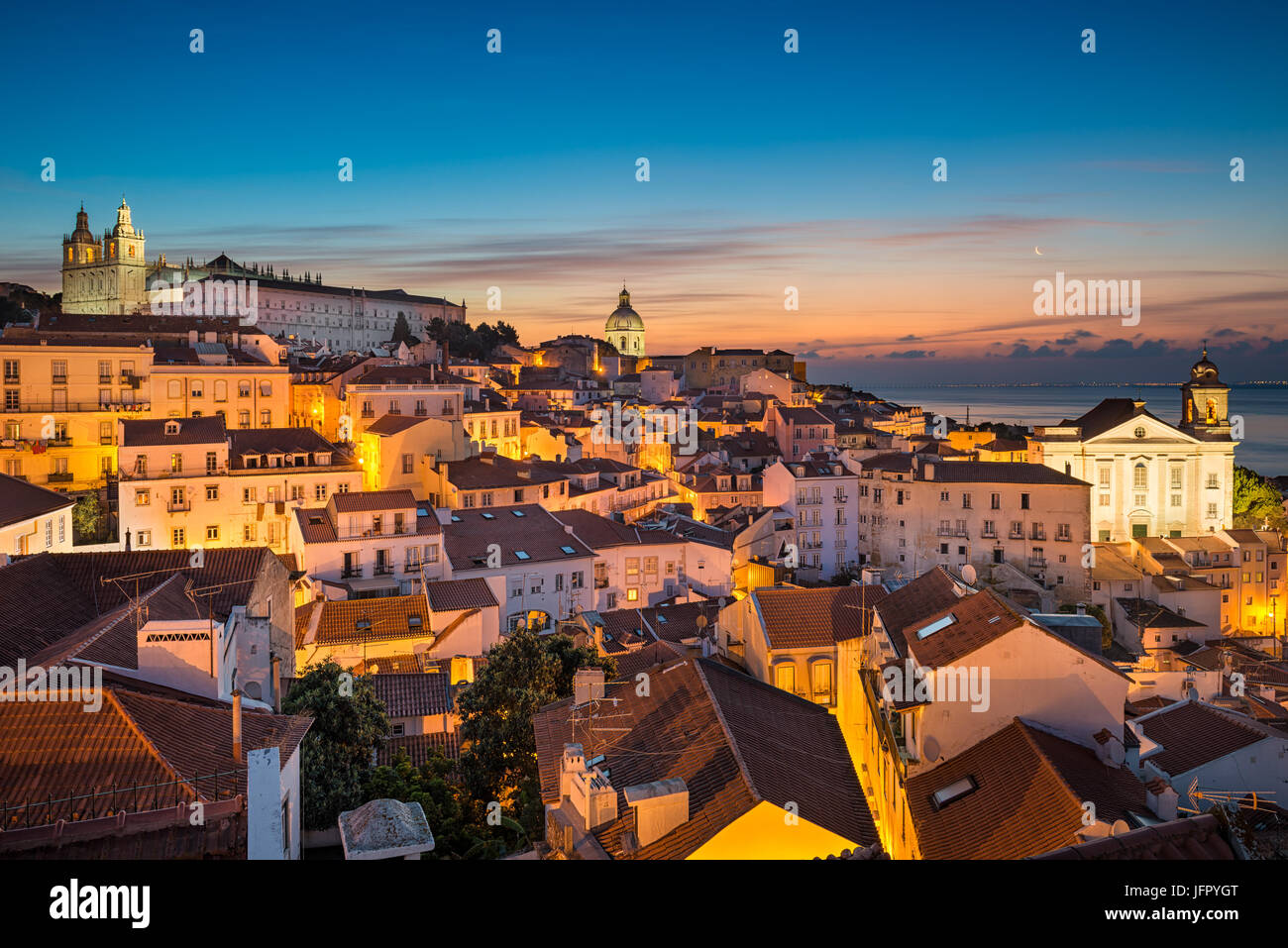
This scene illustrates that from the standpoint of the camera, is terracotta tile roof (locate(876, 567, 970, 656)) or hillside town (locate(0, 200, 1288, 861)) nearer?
hillside town (locate(0, 200, 1288, 861))

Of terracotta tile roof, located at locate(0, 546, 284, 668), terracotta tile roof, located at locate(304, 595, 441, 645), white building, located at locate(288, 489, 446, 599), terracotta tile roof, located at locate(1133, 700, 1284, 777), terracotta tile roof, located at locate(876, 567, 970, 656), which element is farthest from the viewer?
white building, located at locate(288, 489, 446, 599)

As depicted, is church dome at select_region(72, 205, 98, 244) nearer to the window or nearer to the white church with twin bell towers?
the white church with twin bell towers

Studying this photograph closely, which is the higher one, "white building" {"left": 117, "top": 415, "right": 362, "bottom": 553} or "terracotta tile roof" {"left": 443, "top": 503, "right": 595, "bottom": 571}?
"white building" {"left": 117, "top": 415, "right": 362, "bottom": 553}

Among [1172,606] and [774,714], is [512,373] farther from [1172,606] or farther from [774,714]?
[774,714]

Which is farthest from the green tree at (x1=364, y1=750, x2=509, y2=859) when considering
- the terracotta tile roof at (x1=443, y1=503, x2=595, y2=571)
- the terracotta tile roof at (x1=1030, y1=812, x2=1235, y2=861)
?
the terracotta tile roof at (x1=443, y1=503, x2=595, y2=571)

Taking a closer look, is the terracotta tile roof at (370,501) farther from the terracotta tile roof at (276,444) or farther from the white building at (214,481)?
the terracotta tile roof at (276,444)

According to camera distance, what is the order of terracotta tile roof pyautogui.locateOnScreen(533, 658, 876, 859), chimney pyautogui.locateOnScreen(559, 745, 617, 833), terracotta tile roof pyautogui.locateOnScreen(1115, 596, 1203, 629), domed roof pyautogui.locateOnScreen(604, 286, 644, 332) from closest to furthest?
terracotta tile roof pyautogui.locateOnScreen(533, 658, 876, 859), chimney pyautogui.locateOnScreen(559, 745, 617, 833), terracotta tile roof pyautogui.locateOnScreen(1115, 596, 1203, 629), domed roof pyautogui.locateOnScreen(604, 286, 644, 332)

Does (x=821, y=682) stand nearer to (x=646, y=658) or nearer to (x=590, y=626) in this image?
(x=646, y=658)
